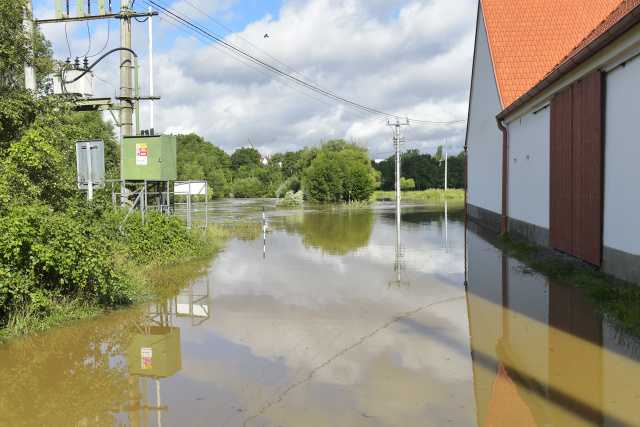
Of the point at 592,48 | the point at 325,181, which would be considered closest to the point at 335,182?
the point at 325,181

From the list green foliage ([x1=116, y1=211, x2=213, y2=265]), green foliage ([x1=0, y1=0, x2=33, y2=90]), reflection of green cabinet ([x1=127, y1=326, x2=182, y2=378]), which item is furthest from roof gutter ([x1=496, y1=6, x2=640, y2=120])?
green foliage ([x1=116, y1=211, x2=213, y2=265])

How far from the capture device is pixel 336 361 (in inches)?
238

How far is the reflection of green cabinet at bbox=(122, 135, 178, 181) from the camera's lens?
48.3ft

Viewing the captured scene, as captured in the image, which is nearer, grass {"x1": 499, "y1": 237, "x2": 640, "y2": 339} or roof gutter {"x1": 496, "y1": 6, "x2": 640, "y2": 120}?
grass {"x1": 499, "y1": 237, "x2": 640, "y2": 339}

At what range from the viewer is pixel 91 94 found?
15906 mm

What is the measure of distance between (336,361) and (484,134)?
68.6ft

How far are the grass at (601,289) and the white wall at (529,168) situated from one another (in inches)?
74.6

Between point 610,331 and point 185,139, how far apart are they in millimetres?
113219

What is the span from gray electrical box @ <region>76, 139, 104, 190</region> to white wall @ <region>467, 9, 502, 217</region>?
15789 mm

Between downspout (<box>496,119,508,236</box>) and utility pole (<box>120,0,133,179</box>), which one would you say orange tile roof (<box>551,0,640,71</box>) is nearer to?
downspout (<box>496,119,508,236</box>)

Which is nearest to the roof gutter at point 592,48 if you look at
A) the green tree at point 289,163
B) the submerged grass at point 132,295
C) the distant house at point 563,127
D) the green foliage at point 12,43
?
the distant house at point 563,127

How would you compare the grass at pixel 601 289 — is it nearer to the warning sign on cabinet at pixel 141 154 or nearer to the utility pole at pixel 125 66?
the warning sign on cabinet at pixel 141 154

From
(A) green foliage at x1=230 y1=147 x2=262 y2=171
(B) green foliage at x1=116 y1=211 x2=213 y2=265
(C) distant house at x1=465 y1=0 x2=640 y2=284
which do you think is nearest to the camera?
(C) distant house at x1=465 y1=0 x2=640 y2=284

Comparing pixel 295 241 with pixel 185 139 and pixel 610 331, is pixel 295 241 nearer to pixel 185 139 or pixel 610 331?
pixel 610 331
